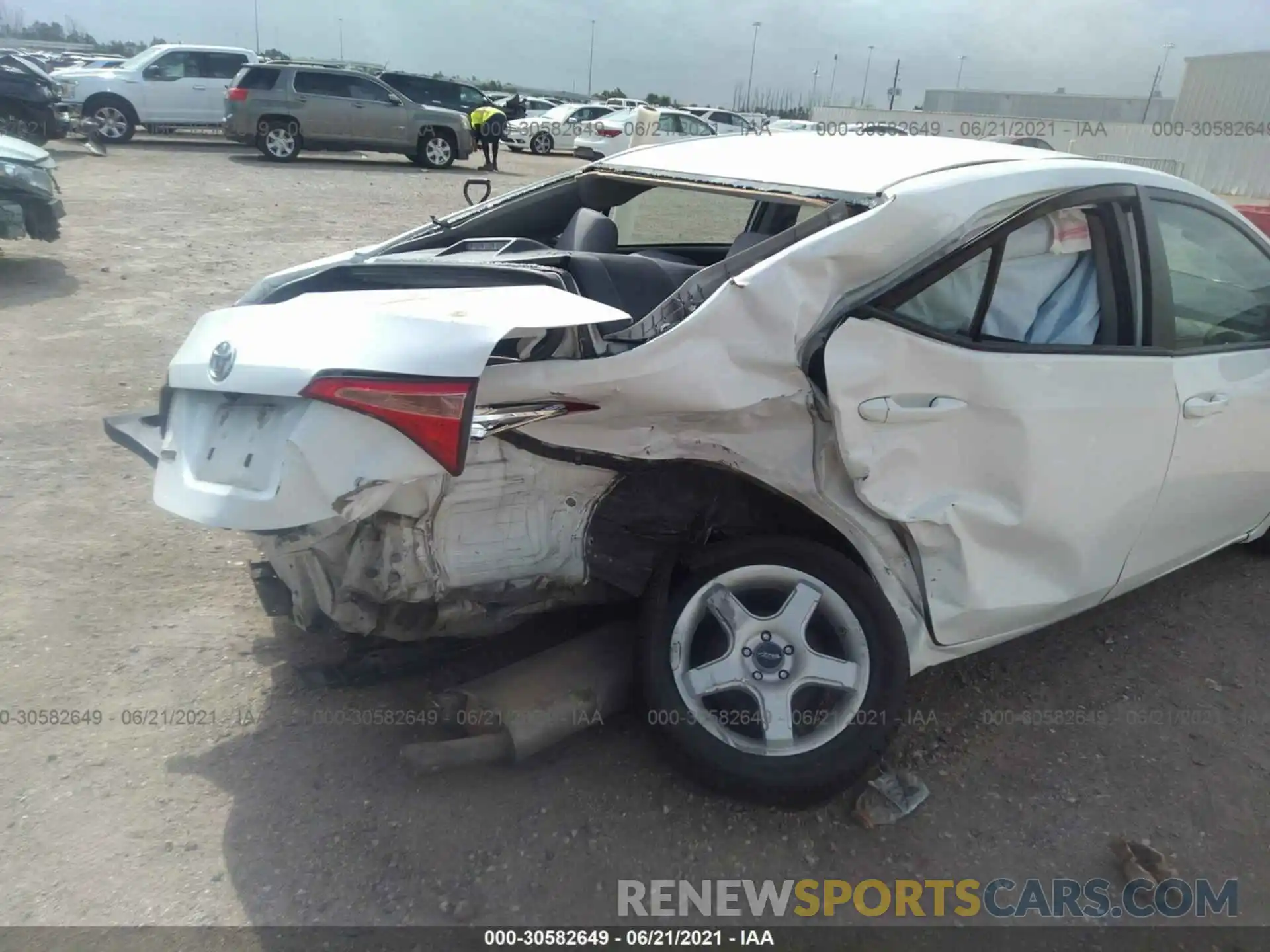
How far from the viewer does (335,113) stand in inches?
722

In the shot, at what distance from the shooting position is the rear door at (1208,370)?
9.72 ft

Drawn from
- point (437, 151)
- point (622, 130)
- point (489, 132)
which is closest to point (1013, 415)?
point (437, 151)

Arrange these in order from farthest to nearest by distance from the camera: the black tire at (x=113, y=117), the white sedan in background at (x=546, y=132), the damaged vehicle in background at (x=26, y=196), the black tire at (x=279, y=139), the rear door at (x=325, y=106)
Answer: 1. the white sedan in background at (x=546, y=132)
2. the black tire at (x=113, y=117)
3. the rear door at (x=325, y=106)
4. the black tire at (x=279, y=139)
5. the damaged vehicle in background at (x=26, y=196)

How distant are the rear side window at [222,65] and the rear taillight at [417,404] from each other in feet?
66.8

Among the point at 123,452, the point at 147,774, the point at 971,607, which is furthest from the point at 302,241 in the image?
the point at 971,607

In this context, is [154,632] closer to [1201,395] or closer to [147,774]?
[147,774]

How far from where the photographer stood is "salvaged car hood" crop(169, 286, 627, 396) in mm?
2043

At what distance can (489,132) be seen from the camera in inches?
781

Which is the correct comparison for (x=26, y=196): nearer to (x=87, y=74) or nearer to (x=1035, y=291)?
(x=1035, y=291)

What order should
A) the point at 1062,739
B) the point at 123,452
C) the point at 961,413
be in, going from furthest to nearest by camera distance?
the point at 123,452
the point at 1062,739
the point at 961,413

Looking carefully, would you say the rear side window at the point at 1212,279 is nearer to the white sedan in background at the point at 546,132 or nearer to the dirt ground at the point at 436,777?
the dirt ground at the point at 436,777

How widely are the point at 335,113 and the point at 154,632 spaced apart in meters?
17.5

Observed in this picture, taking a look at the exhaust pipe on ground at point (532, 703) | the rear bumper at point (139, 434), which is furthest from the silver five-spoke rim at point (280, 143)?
the exhaust pipe on ground at point (532, 703)

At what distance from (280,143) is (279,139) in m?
0.06
